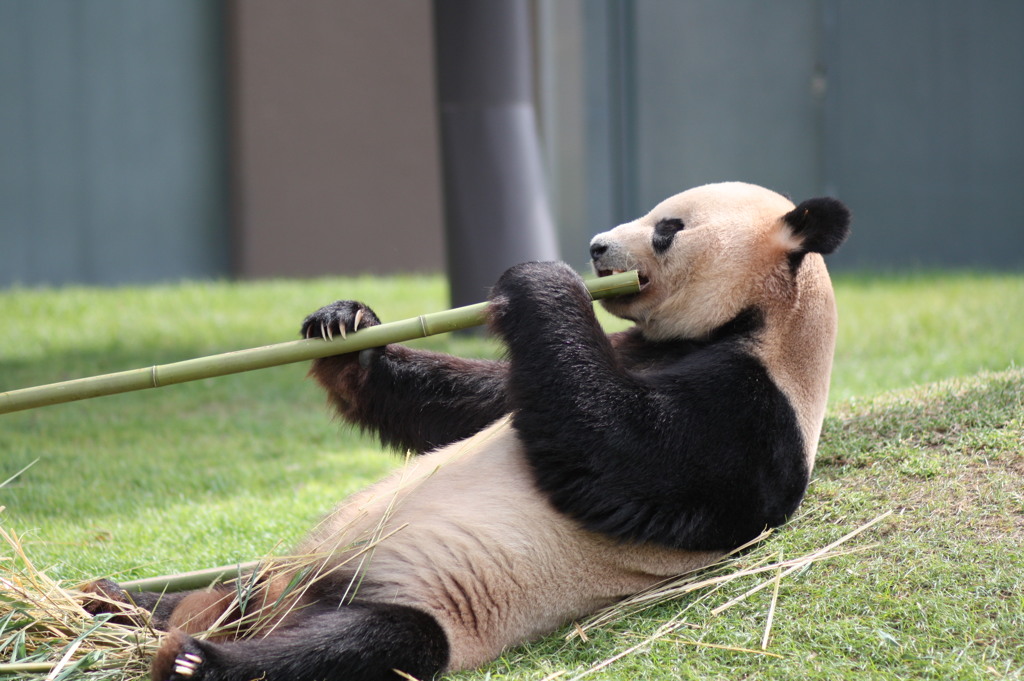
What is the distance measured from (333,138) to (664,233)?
9047mm

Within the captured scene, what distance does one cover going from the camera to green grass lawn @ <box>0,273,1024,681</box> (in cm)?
275

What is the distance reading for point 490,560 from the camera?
2.91 m

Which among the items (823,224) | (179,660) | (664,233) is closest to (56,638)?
(179,660)

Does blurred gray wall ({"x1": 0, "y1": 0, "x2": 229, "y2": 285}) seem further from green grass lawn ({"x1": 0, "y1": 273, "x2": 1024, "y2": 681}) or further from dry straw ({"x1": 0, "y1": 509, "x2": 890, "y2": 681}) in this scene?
dry straw ({"x1": 0, "y1": 509, "x2": 890, "y2": 681})

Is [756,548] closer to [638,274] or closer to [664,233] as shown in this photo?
→ [638,274]

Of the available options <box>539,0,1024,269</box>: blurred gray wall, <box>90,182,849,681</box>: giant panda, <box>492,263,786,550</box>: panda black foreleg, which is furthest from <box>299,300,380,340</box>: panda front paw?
<box>539,0,1024,269</box>: blurred gray wall

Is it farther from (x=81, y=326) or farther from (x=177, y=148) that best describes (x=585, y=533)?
(x=177, y=148)

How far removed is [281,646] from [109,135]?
976cm

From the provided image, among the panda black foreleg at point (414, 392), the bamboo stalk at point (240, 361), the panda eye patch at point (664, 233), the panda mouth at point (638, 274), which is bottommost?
the panda black foreleg at point (414, 392)

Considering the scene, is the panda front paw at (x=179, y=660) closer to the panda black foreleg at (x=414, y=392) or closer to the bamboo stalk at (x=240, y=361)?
the bamboo stalk at (x=240, y=361)

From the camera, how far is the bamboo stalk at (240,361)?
3.06 m

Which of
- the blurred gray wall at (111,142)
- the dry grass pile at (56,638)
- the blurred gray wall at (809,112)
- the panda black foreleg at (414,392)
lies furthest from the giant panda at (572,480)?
the blurred gray wall at (809,112)

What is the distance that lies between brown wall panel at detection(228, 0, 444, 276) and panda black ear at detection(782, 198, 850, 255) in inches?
364

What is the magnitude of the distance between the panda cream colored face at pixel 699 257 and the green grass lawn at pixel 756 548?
70 centimetres
